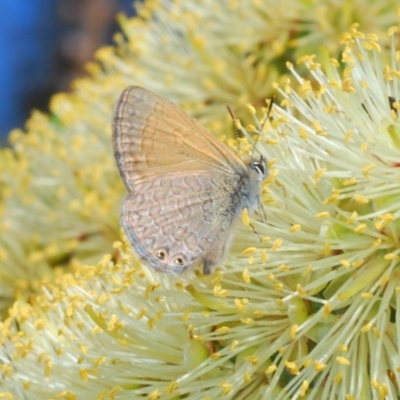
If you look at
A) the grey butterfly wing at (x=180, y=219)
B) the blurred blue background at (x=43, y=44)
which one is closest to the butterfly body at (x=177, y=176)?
the grey butterfly wing at (x=180, y=219)

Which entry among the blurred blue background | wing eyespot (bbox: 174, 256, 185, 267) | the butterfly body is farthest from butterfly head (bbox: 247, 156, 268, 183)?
the blurred blue background

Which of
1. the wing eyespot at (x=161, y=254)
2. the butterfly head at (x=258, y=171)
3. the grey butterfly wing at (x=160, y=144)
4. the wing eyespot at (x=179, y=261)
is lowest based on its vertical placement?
the wing eyespot at (x=179, y=261)

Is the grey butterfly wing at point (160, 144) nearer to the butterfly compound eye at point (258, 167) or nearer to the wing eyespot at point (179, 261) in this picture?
the butterfly compound eye at point (258, 167)

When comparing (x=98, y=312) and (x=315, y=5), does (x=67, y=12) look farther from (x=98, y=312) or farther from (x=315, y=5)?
(x=98, y=312)

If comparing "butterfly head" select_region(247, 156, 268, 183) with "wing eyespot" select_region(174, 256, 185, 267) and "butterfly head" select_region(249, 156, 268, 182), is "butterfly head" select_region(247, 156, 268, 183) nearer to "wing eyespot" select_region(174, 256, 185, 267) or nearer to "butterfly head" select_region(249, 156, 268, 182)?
"butterfly head" select_region(249, 156, 268, 182)

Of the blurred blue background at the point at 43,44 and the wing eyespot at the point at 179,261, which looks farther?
the blurred blue background at the point at 43,44

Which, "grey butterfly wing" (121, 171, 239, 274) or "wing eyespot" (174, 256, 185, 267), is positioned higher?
A: "grey butterfly wing" (121, 171, 239, 274)

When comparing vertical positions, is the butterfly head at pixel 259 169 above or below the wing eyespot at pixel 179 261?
above

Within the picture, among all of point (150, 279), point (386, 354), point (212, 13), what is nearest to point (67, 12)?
point (212, 13)
